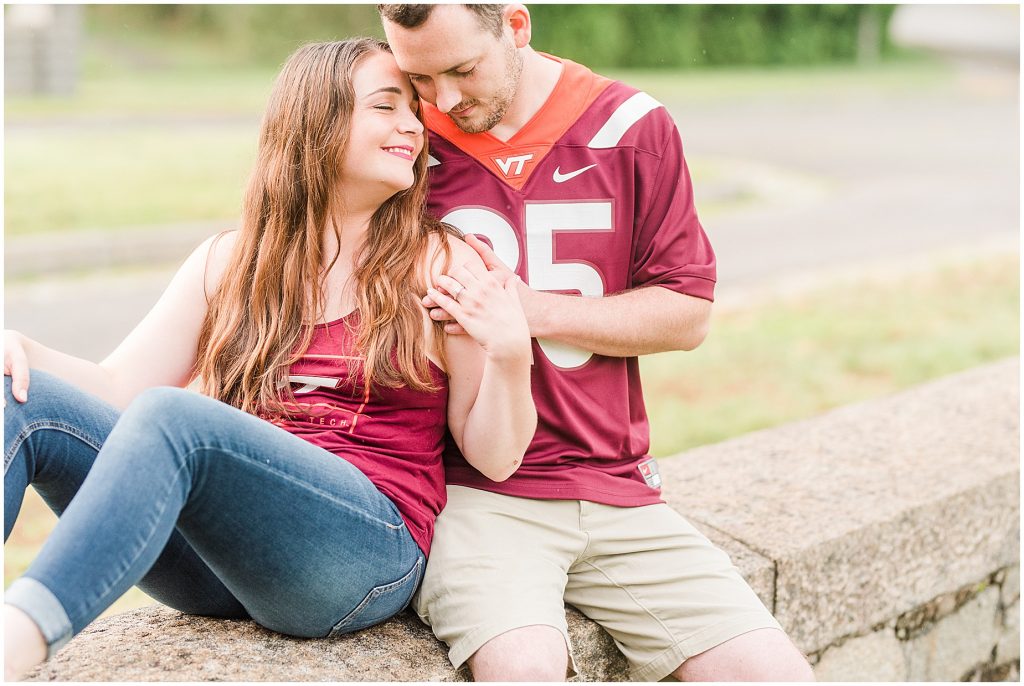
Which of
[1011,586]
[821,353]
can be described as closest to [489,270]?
[1011,586]

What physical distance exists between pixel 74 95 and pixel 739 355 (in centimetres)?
1131

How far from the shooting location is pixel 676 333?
7.43 ft

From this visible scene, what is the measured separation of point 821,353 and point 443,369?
3.68 meters

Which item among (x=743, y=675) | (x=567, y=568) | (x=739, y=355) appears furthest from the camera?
(x=739, y=355)

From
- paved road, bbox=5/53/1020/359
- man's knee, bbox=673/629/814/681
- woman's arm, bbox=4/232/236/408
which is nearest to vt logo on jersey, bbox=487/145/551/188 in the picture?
woman's arm, bbox=4/232/236/408

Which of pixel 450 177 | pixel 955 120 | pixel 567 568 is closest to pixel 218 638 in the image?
pixel 567 568

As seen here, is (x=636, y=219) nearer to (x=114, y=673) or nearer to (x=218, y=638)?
(x=218, y=638)

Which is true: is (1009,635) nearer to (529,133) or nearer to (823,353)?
(529,133)

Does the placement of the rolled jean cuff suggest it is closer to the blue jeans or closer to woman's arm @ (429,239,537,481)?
the blue jeans

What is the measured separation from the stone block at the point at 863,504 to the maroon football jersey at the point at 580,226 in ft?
1.62

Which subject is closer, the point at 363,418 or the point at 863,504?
the point at 363,418

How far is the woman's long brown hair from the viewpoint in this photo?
82.1 inches

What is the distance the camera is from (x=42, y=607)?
1.58 meters

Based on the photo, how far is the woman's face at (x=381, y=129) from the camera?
6.98 ft
